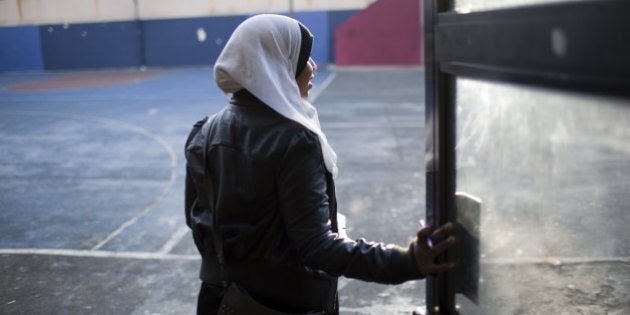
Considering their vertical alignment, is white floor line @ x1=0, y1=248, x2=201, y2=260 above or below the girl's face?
below

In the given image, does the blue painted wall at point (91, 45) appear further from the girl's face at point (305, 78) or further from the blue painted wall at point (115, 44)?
the girl's face at point (305, 78)

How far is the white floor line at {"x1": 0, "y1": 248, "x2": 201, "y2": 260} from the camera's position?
441 cm

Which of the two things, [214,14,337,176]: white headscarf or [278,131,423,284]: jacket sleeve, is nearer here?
[278,131,423,284]: jacket sleeve

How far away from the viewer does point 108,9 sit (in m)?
24.0

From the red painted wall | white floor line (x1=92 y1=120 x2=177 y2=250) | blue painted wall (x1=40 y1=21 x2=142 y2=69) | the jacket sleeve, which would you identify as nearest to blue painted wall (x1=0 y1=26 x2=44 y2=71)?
blue painted wall (x1=40 y1=21 x2=142 y2=69)

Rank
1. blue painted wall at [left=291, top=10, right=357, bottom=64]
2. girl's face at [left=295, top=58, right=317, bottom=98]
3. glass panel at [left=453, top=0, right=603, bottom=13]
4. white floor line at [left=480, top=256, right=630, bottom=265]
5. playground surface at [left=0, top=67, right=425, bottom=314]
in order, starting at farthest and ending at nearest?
blue painted wall at [left=291, top=10, right=357, bottom=64] → playground surface at [left=0, top=67, right=425, bottom=314] → girl's face at [left=295, top=58, right=317, bottom=98] → white floor line at [left=480, top=256, right=630, bottom=265] → glass panel at [left=453, top=0, right=603, bottom=13]

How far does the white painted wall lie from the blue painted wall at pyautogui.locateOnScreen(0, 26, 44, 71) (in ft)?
1.22

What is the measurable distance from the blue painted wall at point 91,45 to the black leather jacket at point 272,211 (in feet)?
78.9

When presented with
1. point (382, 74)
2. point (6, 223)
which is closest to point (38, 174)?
point (6, 223)

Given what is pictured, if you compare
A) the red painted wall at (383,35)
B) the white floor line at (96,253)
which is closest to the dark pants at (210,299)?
the white floor line at (96,253)

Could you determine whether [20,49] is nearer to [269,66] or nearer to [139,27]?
[139,27]

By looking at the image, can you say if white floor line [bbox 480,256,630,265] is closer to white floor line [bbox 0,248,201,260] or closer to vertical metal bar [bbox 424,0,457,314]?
vertical metal bar [bbox 424,0,457,314]

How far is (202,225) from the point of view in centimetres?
176

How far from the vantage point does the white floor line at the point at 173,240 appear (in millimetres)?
4562
